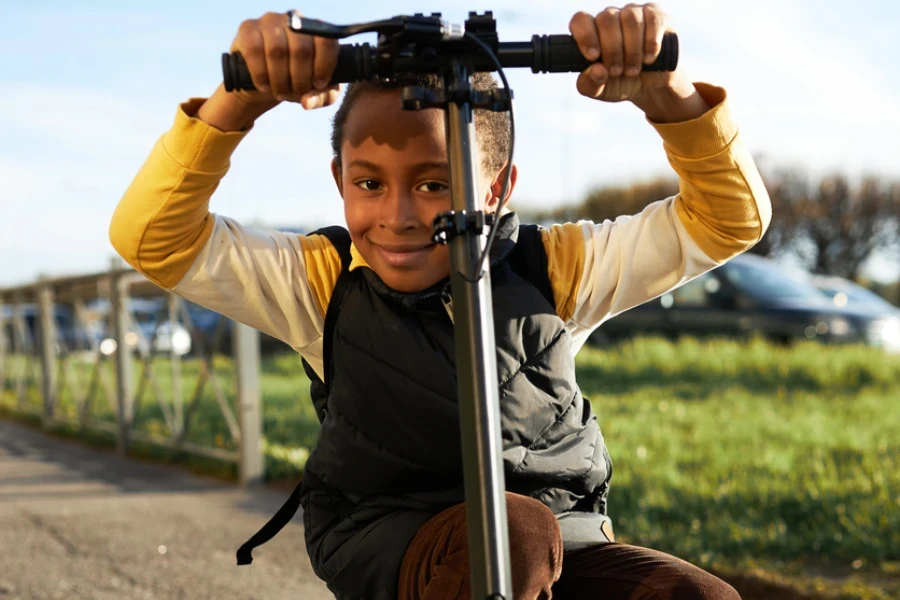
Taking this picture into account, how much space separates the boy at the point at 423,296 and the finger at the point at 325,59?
0.10 meters

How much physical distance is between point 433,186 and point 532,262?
35 cm

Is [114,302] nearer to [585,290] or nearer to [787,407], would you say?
[787,407]

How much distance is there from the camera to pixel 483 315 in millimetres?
1435

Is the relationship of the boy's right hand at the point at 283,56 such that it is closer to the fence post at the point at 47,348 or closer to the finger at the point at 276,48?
the finger at the point at 276,48

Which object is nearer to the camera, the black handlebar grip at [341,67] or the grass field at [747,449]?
the black handlebar grip at [341,67]

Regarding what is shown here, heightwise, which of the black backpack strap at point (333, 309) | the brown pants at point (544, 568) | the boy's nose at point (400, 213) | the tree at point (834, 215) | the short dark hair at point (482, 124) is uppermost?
the short dark hair at point (482, 124)

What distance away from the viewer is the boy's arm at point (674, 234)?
1.99 meters

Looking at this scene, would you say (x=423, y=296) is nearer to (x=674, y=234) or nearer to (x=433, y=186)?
(x=433, y=186)

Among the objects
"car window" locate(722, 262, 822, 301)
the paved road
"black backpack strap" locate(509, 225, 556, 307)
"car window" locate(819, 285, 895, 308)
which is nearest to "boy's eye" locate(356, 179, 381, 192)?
"black backpack strap" locate(509, 225, 556, 307)

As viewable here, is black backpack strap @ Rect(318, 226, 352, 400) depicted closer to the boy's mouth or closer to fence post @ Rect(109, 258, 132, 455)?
the boy's mouth

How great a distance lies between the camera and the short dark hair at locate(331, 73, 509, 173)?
215cm

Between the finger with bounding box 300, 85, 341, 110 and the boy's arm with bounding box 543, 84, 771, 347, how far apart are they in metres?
0.63

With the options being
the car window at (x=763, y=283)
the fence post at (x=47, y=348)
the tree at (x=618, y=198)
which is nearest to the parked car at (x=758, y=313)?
the car window at (x=763, y=283)

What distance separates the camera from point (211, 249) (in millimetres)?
2178
